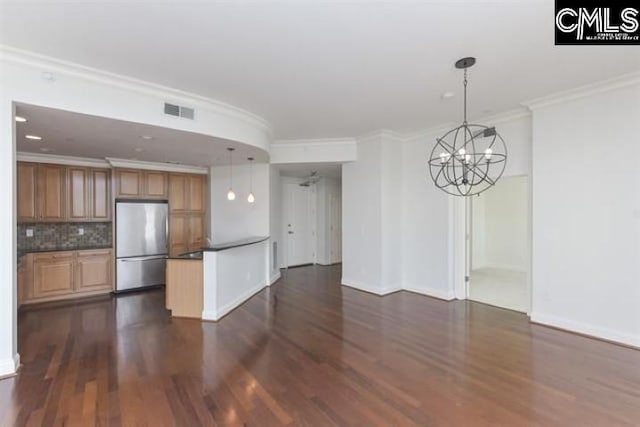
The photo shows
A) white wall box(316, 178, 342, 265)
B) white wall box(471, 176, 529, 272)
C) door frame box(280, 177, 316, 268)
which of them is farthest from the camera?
white wall box(316, 178, 342, 265)

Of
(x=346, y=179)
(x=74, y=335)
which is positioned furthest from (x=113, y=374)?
(x=346, y=179)

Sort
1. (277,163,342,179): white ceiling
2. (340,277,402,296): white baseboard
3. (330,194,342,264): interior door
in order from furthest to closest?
(330,194,342,264): interior door, (277,163,342,179): white ceiling, (340,277,402,296): white baseboard

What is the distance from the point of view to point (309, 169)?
7.02 metres

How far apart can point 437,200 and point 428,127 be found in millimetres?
1246

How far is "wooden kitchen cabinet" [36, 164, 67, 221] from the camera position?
5.06 m

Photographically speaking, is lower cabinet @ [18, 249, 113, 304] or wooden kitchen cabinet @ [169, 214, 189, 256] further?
wooden kitchen cabinet @ [169, 214, 189, 256]

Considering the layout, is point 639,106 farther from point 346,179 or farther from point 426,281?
point 346,179

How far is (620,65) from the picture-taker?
301 cm

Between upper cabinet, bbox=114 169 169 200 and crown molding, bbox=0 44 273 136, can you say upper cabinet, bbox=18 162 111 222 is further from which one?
crown molding, bbox=0 44 273 136

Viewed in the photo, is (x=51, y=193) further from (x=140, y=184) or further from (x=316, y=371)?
(x=316, y=371)

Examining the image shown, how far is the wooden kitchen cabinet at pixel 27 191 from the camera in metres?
4.88

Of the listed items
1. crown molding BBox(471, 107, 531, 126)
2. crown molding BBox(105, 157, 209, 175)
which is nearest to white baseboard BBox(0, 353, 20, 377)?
crown molding BBox(105, 157, 209, 175)

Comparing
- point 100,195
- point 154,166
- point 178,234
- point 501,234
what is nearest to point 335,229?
point 178,234

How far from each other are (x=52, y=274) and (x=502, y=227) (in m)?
9.55
